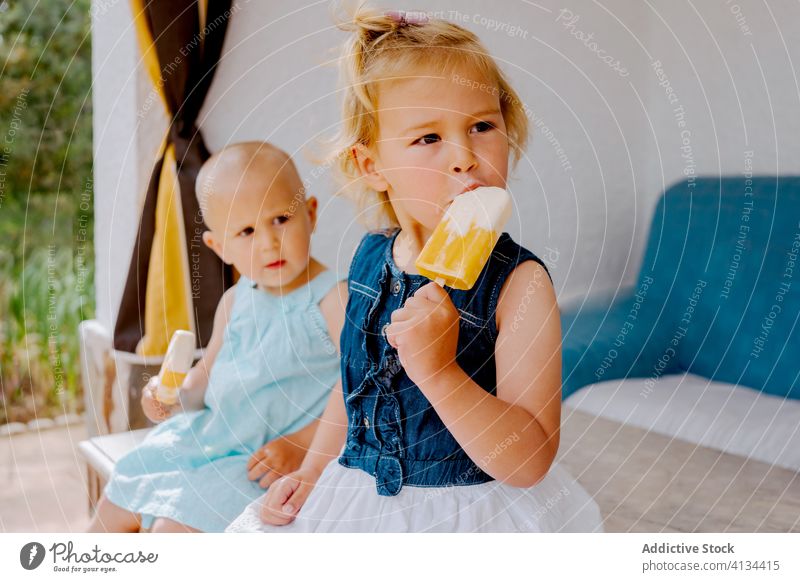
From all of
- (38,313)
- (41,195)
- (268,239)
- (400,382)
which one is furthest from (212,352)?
(41,195)

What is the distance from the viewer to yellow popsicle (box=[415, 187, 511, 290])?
2.31ft

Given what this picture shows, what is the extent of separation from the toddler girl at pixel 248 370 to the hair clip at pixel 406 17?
0.73ft

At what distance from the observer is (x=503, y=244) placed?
77 cm

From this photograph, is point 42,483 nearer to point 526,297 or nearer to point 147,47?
point 147,47

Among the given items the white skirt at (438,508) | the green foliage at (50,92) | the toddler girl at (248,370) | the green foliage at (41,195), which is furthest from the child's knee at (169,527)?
the green foliage at (50,92)

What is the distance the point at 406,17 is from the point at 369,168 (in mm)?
151

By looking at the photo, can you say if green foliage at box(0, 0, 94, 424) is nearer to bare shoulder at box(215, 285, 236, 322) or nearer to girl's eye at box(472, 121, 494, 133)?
bare shoulder at box(215, 285, 236, 322)

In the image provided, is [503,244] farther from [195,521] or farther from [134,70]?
[134,70]

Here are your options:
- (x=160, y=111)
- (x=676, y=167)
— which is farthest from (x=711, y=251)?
(x=160, y=111)

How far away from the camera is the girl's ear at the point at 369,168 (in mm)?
817

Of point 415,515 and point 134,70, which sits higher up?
point 134,70

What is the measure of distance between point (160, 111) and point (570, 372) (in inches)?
26.3

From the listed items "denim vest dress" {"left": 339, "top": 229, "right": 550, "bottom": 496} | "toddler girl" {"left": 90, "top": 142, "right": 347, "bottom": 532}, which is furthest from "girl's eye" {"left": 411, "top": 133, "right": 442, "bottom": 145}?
"toddler girl" {"left": 90, "top": 142, "right": 347, "bottom": 532}
